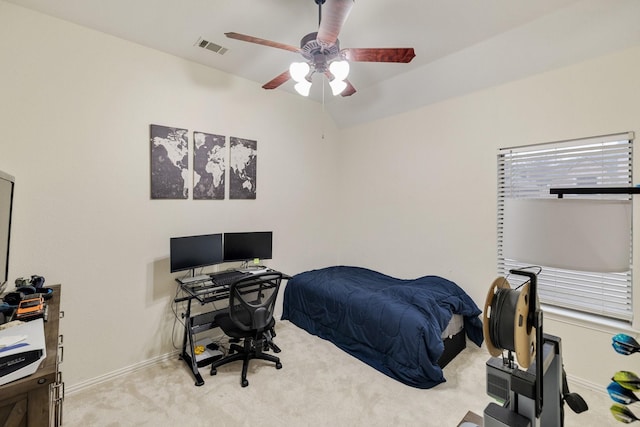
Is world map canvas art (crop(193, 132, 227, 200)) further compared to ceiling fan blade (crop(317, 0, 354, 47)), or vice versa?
world map canvas art (crop(193, 132, 227, 200))

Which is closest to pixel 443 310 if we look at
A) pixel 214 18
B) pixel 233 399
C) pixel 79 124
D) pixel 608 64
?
pixel 233 399

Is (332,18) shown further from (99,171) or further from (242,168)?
(99,171)

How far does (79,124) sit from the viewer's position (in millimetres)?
2395

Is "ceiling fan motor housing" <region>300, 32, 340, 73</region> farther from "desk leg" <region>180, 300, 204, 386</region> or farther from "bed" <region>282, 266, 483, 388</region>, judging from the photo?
"desk leg" <region>180, 300, 204, 386</region>

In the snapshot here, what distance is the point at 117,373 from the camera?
2.59 metres

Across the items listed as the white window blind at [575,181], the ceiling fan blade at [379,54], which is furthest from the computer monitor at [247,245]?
the white window blind at [575,181]

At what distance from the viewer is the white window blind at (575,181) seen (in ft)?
7.66

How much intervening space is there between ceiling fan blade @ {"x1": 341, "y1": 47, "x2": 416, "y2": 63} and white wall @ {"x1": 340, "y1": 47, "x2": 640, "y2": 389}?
1.57 metres

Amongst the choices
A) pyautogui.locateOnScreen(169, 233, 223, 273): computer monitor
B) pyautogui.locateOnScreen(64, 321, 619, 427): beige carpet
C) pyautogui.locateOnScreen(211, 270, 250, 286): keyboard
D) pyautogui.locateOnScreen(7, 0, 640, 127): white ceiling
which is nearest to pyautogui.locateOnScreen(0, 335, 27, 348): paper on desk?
pyautogui.locateOnScreen(64, 321, 619, 427): beige carpet

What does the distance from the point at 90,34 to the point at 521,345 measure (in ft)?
11.7

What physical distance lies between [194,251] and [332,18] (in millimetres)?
2301

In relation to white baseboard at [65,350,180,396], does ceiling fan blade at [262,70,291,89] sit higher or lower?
higher

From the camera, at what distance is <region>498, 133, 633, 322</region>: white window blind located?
233 centimetres

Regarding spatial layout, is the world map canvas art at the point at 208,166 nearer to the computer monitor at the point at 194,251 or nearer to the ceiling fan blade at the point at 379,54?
the computer monitor at the point at 194,251
